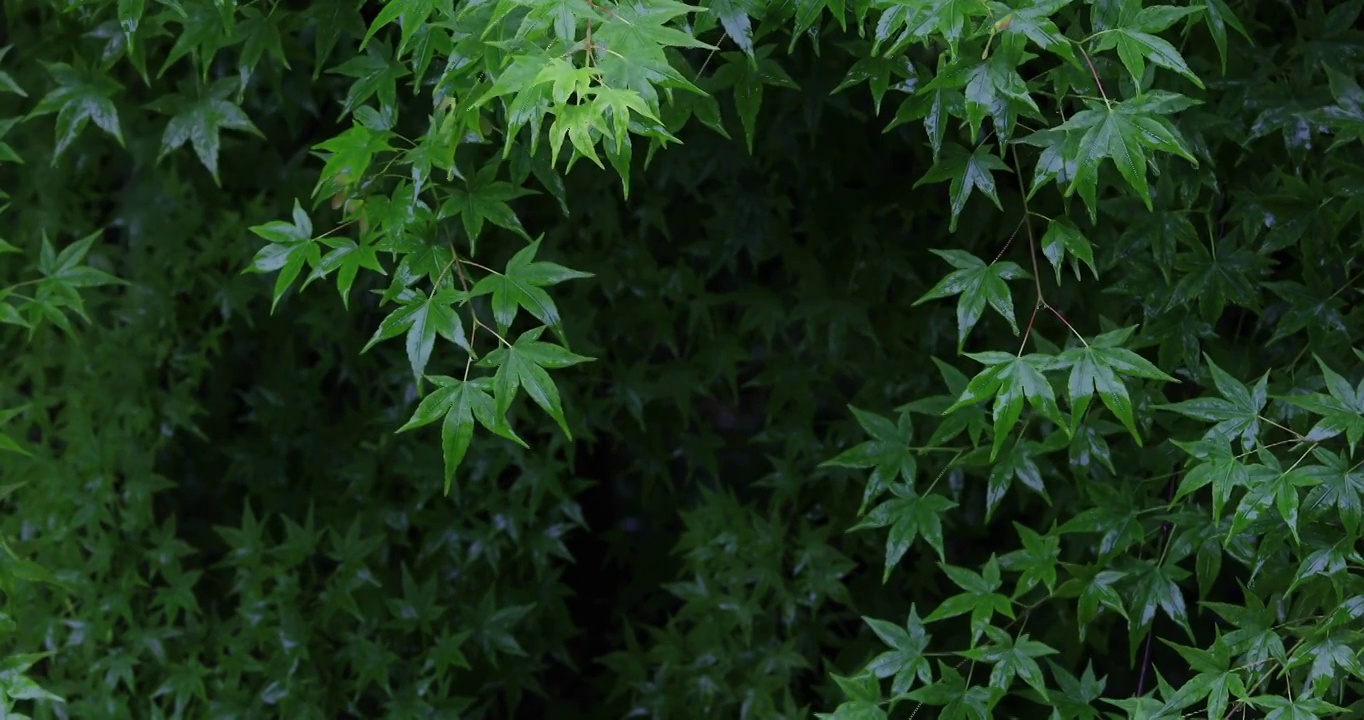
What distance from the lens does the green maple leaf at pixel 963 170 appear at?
1686 millimetres

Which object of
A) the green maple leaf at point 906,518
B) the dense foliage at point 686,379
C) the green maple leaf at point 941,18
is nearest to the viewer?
the green maple leaf at point 941,18

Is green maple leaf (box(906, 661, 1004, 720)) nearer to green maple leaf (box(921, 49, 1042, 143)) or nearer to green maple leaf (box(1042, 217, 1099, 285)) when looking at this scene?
green maple leaf (box(1042, 217, 1099, 285))

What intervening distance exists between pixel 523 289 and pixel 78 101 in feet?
3.33

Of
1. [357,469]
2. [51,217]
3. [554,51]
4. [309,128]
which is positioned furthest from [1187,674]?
[51,217]

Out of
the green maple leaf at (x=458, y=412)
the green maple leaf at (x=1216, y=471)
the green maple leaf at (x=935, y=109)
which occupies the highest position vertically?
the green maple leaf at (x=935, y=109)

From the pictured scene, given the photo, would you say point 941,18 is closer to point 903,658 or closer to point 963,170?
point 963,170

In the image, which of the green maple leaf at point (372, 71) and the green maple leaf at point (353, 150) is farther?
the green maple leaf at point (372, 71)

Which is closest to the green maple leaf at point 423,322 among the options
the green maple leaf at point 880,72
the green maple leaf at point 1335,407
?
the green maple leaf at point 880,72

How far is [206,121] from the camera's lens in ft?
7.01

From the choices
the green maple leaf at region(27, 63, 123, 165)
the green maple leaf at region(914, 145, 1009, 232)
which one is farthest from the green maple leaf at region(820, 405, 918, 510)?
the green maple leaf at region(27, 63, 123, 165)

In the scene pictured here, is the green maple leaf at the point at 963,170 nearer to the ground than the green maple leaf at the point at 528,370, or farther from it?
farther from it

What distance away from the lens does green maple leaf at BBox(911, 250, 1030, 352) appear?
1681mm

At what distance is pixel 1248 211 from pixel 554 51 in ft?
3.76

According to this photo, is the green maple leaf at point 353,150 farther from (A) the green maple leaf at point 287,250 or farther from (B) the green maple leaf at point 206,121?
(B) the green maple leaf at point 206,121
